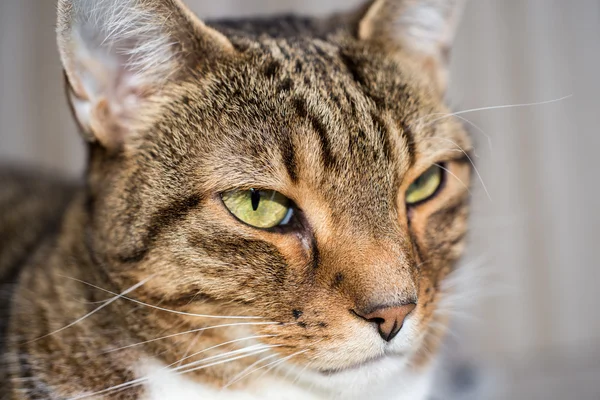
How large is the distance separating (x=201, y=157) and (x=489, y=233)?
5.08ft

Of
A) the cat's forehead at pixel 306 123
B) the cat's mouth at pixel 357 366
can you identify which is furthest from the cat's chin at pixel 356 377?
the cat's forehead at pixel 306 123

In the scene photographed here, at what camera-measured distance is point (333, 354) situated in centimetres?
96

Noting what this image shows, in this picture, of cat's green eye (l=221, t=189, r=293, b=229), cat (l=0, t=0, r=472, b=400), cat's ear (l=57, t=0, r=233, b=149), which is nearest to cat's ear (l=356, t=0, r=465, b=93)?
cat (l=0, t=0, r=472, b=400)

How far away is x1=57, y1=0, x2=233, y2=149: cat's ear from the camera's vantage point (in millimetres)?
1040

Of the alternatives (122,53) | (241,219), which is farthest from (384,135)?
(122,53)

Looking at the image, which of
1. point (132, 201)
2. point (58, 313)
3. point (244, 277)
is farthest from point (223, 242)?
point (58, 313)

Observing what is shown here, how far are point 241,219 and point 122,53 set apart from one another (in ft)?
1.27

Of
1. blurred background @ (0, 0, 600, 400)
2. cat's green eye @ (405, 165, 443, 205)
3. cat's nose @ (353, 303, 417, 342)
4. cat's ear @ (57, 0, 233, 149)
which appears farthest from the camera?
blurred background @ (0, 0, 600, 400)

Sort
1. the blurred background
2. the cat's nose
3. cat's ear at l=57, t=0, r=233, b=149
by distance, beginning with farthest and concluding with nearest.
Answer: the blurred background < cat's ear at l=57, t=0, r=233, b=149 < the cat's nose

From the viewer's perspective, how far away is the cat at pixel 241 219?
985 mm

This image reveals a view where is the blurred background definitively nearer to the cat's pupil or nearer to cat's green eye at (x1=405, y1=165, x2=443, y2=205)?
cat's green eye at (x1=405, y1=165, x2=443, y2=205)

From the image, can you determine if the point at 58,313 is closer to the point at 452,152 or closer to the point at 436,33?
the point at 452,152

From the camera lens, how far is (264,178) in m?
0.99

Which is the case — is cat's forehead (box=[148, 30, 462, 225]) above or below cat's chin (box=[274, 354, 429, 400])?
above
